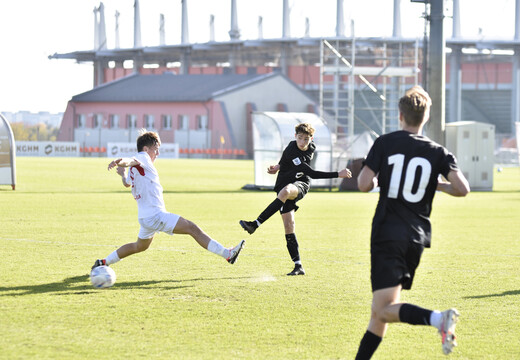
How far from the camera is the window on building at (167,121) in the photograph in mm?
83375

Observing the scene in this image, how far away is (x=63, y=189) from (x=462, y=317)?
23652mm

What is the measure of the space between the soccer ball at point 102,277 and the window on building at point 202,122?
232 ft

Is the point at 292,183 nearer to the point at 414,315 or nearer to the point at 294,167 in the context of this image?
the point at 294,167

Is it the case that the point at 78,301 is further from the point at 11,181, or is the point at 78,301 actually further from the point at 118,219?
the point at 11,181

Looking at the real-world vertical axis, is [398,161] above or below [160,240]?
above

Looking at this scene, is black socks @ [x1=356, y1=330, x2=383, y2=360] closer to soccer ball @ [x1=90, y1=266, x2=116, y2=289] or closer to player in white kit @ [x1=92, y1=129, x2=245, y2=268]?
player in white kit @ [x1=92, y1=129, x2=245, y2=268]

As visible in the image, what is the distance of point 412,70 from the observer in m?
36.8

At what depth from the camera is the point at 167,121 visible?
83875mm

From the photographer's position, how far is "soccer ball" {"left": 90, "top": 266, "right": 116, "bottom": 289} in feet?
32.4

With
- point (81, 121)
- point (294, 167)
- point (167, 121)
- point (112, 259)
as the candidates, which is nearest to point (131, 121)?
point (167, 121)

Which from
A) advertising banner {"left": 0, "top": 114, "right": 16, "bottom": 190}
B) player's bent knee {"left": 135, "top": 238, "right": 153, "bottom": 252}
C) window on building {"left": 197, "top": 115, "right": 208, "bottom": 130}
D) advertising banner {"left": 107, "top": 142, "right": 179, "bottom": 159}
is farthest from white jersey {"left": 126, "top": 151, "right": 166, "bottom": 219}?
window on building {"left": 197, "top": 115, "right": 208, "bottom": 130}

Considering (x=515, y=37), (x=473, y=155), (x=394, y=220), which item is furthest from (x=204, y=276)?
(x=515, y=37)

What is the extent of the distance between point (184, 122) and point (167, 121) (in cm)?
195

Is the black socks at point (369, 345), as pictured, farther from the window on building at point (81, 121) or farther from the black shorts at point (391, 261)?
the window on building at point (81, 121)
